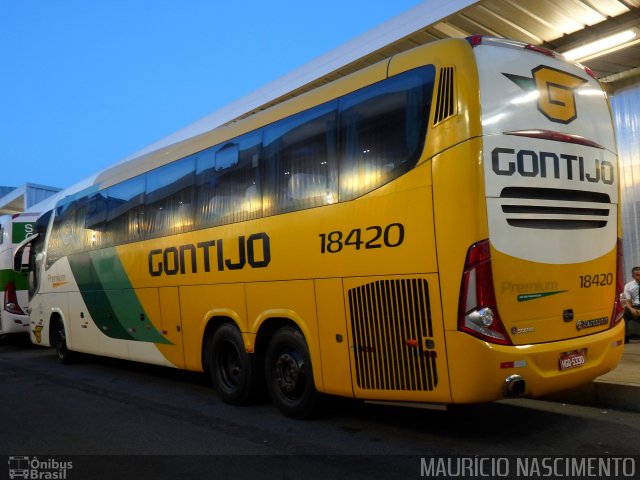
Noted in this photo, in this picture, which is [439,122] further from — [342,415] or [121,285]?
[121,285]

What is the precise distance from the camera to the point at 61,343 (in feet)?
39.4

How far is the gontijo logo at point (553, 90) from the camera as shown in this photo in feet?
16.9

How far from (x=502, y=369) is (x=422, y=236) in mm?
1236

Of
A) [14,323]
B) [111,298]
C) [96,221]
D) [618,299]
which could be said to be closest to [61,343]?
[111,298]

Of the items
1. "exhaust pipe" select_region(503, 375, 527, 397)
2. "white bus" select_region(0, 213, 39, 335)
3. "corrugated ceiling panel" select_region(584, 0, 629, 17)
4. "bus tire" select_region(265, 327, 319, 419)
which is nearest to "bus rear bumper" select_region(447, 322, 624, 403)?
"exhaust pipe" select_region(503, 375, 527, 397)

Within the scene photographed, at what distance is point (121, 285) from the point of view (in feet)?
31.0

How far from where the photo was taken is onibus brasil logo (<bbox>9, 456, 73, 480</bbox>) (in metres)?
4.94

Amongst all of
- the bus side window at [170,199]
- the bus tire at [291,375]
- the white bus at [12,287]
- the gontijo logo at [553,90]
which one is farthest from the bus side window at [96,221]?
the gontijo logo at [553,90]

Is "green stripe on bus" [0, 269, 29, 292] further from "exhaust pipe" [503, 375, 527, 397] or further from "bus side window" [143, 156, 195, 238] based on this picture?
"exhaust pipe" [503, 375, 527, 397]

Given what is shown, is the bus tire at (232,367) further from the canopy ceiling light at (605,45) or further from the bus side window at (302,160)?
the canopy ceiling light at (605,45)

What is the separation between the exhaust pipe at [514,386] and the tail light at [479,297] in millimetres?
301

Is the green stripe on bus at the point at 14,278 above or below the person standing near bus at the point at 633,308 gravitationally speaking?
above

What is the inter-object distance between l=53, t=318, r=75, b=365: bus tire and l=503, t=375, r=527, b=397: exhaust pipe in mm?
9616

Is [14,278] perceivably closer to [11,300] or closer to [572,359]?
[11,300]
